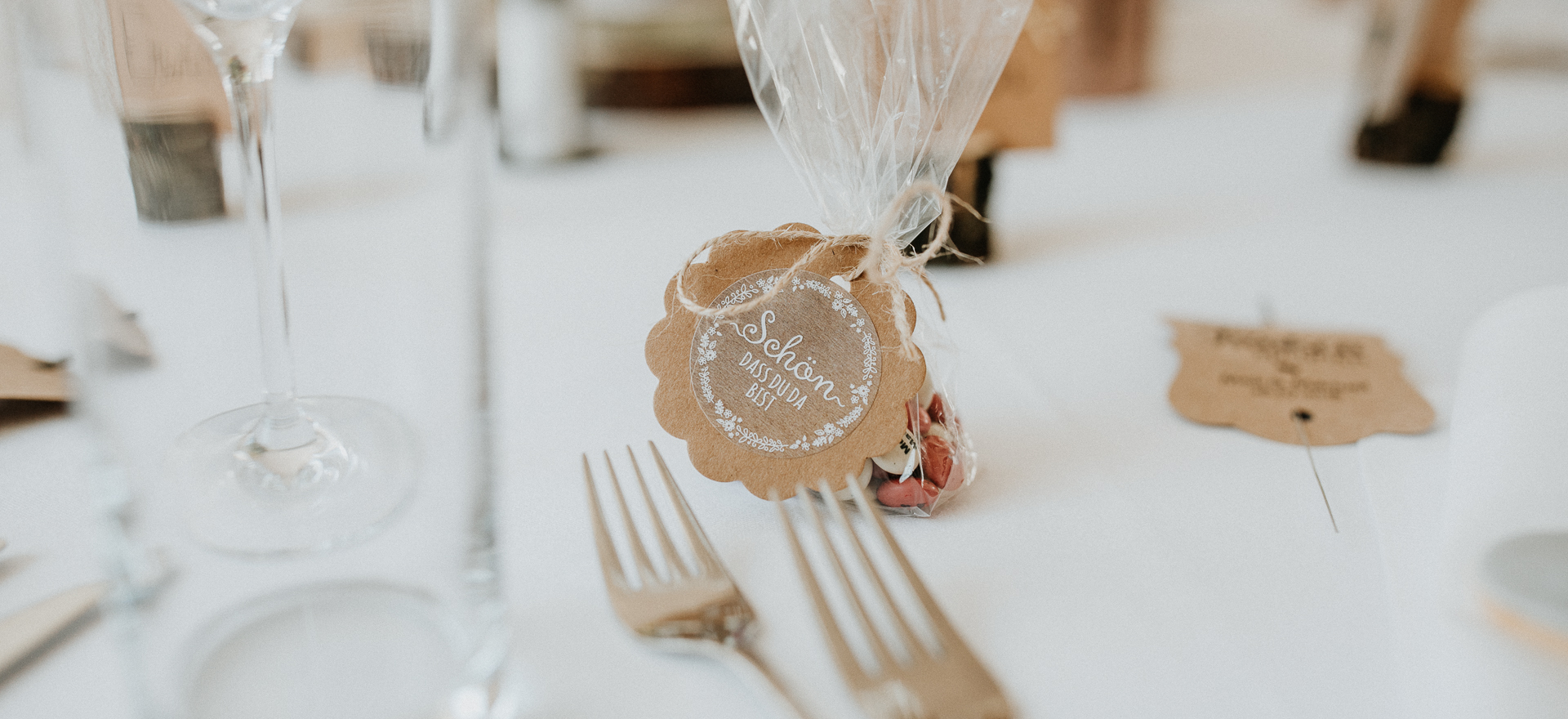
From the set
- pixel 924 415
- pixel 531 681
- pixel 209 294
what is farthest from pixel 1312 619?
pixel 209 294

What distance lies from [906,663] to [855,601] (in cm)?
3

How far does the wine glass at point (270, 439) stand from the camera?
0.28 metres

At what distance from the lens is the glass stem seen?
341mm

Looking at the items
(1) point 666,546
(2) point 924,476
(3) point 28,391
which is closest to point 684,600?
(1) point 666,546

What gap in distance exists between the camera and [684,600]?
334 millimetres

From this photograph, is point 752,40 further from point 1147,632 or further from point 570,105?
point 570,105

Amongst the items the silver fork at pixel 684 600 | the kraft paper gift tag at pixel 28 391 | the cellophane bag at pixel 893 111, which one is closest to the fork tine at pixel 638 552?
the silver fork at pixel 684 600

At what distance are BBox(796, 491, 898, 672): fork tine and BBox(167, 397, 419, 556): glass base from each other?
0.48 ft

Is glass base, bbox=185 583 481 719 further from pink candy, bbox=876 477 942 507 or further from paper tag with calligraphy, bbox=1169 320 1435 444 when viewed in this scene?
paper tag with calligraphy, bbox=1169 320 1435 444

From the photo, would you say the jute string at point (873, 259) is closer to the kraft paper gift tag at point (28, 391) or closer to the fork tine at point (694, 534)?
the fork tine at point (694, 534)

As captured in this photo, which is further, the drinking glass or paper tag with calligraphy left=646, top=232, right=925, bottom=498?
paper tag with calligraphy left=646, top=232, right=925, bottom=498

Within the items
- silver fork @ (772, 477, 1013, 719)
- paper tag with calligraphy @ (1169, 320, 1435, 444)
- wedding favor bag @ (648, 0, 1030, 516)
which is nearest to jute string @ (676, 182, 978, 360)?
wedding favor bag @ (648, 0, 1030, 516)

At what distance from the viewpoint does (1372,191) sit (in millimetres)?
971

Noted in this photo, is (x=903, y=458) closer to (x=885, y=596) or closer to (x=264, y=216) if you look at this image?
(x=885, y=596)
